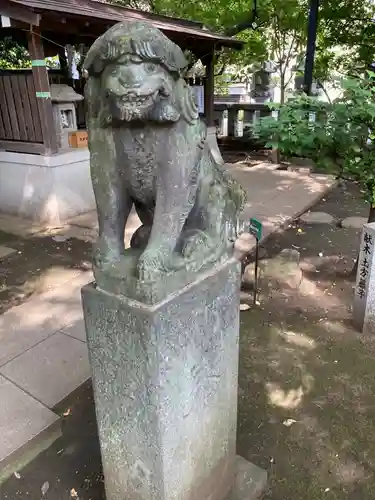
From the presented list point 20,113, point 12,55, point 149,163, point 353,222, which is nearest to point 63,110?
point 20,113

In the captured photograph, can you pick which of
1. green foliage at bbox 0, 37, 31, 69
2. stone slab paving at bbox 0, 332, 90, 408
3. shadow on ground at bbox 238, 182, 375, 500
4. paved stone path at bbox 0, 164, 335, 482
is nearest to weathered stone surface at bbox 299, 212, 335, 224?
shadow on ground at bbox 238, 182, 375, 500

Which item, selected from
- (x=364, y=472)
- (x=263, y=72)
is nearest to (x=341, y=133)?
Result: (x=364, y=472)

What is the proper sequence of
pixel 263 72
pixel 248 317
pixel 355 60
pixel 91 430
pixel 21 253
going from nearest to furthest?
pixel 91 430 → pixel 248 317 → pixel 21 253 → pixel 355 60 → pixel 263 72

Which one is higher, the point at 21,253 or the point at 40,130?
the point at 40,130

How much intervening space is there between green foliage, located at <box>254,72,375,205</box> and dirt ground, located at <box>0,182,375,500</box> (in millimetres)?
1284

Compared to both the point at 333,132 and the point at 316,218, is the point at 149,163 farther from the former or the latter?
the point at 316,218

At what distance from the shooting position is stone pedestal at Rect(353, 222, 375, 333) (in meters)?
3.70

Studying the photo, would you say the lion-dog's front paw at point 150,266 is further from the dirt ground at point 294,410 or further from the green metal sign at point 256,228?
the green metal sign at point 256,228

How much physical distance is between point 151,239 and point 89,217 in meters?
5.60

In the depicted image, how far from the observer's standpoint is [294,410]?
3.02m

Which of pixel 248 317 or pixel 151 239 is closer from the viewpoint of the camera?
pixel 151 239

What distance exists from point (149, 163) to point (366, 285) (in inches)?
112

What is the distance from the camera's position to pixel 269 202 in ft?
25.4

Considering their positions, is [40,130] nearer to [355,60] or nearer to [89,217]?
[89,217]
